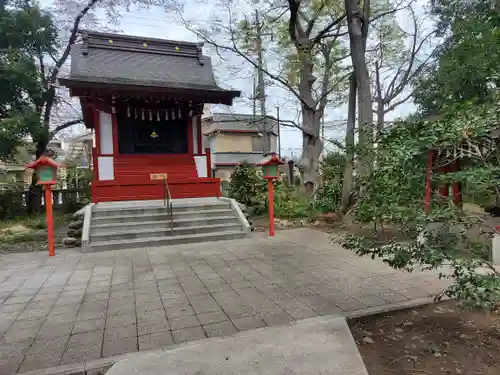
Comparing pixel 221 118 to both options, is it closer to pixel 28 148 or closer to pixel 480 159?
pixel 28 148

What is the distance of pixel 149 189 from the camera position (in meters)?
8.00

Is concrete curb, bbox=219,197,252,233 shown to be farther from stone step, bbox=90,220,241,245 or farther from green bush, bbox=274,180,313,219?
green bush, bbox=274,180,313,219

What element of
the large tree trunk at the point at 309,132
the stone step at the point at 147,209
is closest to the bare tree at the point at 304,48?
the large tree trunk at the point at 309,132

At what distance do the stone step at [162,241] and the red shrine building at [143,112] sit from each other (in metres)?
1.89

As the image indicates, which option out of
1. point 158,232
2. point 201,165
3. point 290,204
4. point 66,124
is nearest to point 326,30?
point 290,204

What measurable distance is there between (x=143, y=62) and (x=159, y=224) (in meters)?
5.61

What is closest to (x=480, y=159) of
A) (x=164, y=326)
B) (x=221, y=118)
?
(x=164, y=326)

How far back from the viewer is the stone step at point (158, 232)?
620 cm

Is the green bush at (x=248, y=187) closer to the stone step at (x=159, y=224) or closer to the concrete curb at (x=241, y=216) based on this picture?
the concrete curb at (x=241, y=216)

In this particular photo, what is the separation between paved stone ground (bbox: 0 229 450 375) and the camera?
258 centimetres

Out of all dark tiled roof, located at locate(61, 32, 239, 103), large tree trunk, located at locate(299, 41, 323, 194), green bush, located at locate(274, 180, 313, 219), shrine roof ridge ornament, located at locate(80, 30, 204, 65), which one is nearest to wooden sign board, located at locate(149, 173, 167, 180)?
dark tiled roof, located at locate(61, 32, 239, 103)

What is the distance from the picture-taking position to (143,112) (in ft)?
28.5

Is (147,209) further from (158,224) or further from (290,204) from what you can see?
(290,204)

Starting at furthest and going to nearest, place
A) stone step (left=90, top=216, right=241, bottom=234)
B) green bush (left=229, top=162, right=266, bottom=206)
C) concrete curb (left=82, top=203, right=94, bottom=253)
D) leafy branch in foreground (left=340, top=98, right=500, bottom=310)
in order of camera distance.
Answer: green bush (left=229, top=162, right=266, bottom=206)
stone step (left=90, top=216, right=241, bottom=234)
concrete curb (left=82, top=203, right=94, bottom=253)
leafy branch in foreground (left=340, top=98, right=500, bottom=310)
